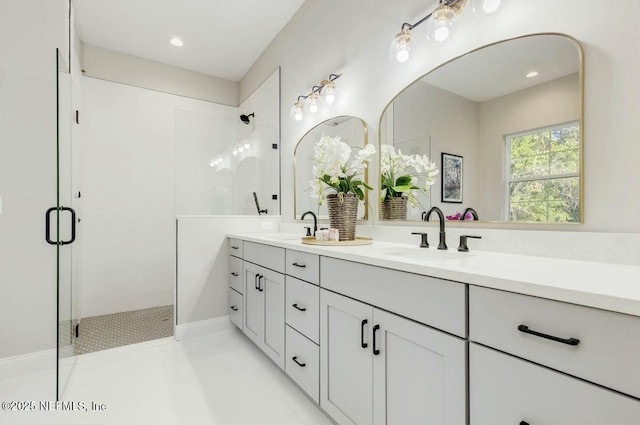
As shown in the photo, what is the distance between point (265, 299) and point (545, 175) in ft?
5.54

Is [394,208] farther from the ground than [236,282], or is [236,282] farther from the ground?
[394,208]

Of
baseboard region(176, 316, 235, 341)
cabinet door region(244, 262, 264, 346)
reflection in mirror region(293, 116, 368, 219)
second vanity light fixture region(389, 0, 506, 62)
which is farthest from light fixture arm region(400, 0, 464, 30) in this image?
baseboard region(176, 316, 235, 341)

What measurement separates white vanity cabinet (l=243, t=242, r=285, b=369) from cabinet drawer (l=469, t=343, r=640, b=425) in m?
1.18

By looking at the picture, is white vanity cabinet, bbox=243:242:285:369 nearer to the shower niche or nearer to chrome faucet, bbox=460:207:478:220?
chrome faucet, bbox=460:207:478:220

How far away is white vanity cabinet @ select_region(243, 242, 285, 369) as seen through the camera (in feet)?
5.93

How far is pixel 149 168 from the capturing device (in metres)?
3.41

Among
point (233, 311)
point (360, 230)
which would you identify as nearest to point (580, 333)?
point (360, 230)

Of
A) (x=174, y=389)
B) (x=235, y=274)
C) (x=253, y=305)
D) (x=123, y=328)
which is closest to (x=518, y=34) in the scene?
(x=253, y=305)

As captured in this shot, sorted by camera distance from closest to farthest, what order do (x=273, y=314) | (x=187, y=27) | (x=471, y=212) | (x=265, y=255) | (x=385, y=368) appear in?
1. (x=385, y=368)
2. (x=471, y=212)
3. (x=273, y=314)
4. (x=265, y=255)
5. (x=187, y=27)

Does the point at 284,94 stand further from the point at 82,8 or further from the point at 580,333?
the point at 580,333

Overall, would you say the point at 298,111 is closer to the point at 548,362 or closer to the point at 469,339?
the point at 469,339

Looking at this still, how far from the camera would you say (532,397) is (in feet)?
2.28

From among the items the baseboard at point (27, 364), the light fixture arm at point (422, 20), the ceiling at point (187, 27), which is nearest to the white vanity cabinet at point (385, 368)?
the light fixture arm at point (422, 20)

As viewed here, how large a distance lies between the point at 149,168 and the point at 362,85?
2.70m
